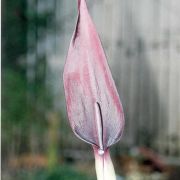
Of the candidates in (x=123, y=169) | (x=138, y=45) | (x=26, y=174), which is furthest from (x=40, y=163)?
(x=138, y=45)

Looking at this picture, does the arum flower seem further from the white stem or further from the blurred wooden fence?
the blurred wooden fence

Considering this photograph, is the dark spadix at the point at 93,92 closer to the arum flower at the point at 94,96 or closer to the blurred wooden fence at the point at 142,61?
the arum flower at the point at 94,96

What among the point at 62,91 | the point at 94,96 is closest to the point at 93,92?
the point at 94,96

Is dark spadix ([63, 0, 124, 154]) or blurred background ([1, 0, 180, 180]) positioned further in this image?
blurred background ([1, 0, 180, 180])

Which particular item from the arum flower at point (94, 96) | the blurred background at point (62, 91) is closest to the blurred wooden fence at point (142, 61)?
the blurred background at point (62, 91)

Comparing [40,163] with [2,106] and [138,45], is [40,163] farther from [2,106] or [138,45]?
[138,45]

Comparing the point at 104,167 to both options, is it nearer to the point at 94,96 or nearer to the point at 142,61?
the point at 94,96

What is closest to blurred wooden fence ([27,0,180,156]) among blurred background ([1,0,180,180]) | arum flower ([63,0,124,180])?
blurred background ([1,0,180,180])
